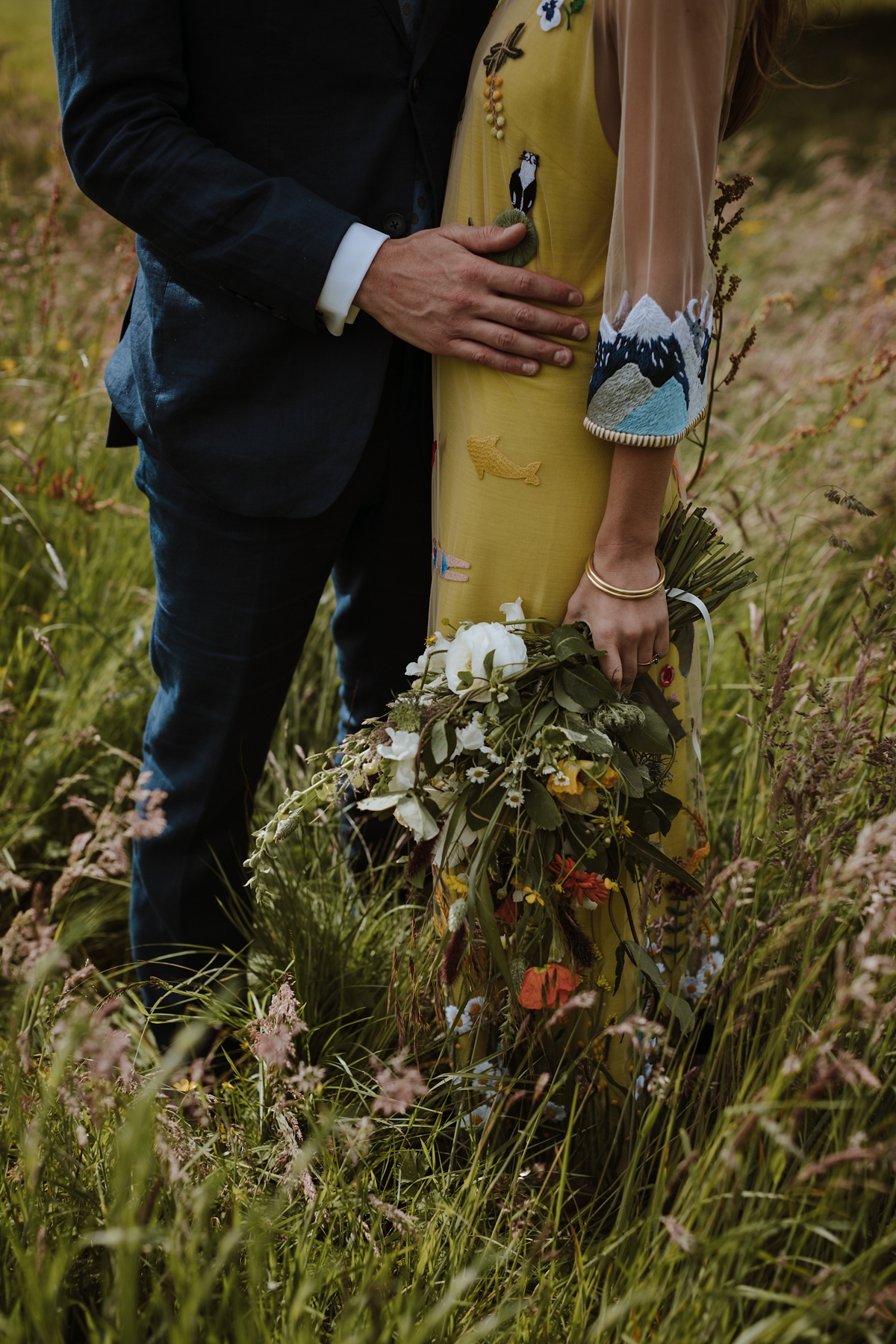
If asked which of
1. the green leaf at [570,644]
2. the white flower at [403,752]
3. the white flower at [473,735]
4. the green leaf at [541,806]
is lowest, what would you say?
the green leaf at [541,806]

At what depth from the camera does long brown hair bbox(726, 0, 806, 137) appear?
102cm

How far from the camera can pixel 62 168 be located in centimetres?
239

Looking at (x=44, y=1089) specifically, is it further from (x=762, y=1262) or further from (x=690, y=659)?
(x=690, y=659)

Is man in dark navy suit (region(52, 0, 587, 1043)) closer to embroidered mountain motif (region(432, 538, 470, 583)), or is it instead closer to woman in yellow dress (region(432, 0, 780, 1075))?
woman in yellow dress (region(432, 0, 780, 1075))

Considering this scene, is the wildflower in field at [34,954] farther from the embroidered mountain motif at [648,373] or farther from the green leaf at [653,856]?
the embroidered mountain motif at [648,373]

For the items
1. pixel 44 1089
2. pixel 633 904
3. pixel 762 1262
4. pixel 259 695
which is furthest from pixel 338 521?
pixel 762 1262

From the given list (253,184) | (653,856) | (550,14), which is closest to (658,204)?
(550,14)

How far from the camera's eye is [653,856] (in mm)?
1151

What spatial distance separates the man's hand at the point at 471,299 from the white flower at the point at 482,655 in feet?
1.03

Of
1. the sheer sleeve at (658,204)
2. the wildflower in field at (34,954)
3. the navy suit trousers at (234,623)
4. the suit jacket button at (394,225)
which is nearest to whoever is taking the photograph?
the wildflower in field at (34,954)

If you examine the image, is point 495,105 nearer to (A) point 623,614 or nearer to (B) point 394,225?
(B) point 394,225

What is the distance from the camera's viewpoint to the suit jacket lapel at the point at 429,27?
116 centimetres

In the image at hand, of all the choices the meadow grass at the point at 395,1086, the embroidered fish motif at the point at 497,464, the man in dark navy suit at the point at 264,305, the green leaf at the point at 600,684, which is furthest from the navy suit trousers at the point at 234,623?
the green leaf at the point at 600,684

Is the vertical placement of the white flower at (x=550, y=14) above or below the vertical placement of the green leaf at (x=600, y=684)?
above
